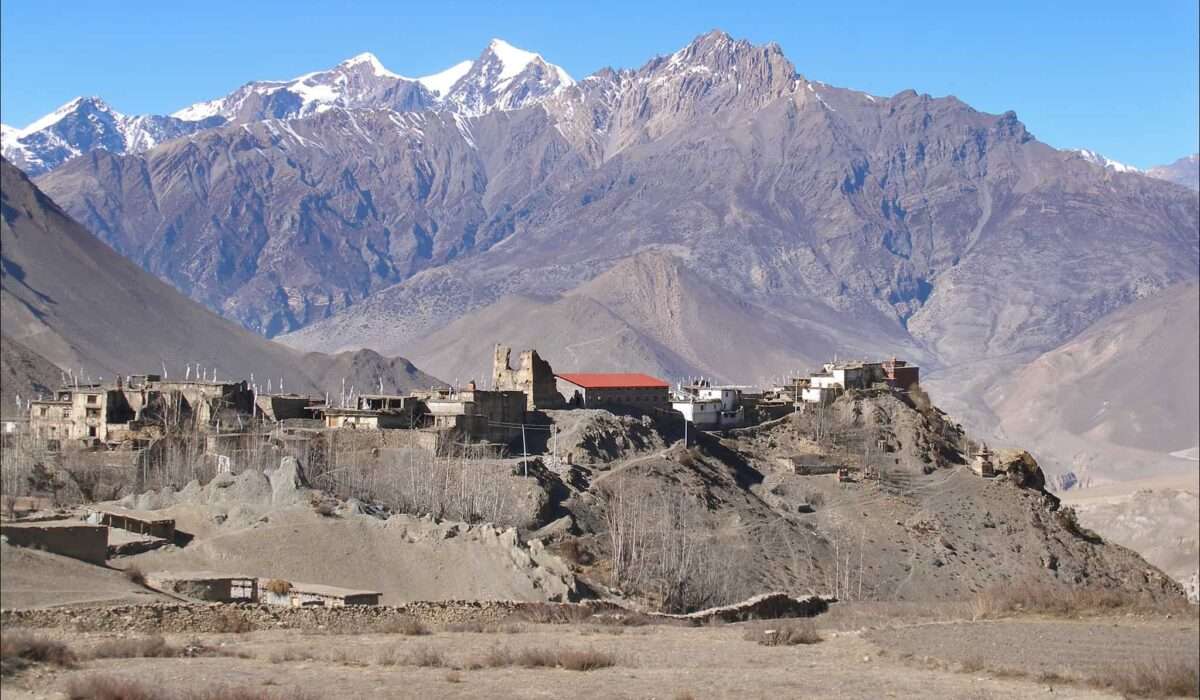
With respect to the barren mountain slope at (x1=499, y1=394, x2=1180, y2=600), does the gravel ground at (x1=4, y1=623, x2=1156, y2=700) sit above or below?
below

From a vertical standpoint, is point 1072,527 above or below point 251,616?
above

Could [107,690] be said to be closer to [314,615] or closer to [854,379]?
[314,615]

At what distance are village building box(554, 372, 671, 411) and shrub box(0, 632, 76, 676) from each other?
6080cm

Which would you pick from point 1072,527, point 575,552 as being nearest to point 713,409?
point 1072,527

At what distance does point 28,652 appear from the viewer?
23703 millimetres

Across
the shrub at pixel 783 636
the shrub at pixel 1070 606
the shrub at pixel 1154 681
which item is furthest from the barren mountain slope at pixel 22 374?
the shrub at pixel 1154 681

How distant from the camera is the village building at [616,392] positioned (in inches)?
3366

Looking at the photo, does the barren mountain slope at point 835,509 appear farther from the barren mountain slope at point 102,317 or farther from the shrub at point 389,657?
the barren mountain slope at point 102,317

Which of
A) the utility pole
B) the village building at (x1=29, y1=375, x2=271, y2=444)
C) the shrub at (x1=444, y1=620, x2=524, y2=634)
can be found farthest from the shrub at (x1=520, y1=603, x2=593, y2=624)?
the village building at (x1=29, y1=375, x2=271, y2=444)

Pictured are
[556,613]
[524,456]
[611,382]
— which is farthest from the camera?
[611,382]

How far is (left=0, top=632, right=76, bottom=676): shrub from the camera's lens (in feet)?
75.8

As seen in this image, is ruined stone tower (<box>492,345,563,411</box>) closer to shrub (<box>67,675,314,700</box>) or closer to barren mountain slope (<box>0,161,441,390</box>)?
shrub (<box>67,675,314,700</box>)

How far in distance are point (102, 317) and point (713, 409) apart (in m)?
86.5

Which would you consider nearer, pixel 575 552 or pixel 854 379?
pixel 575 552
